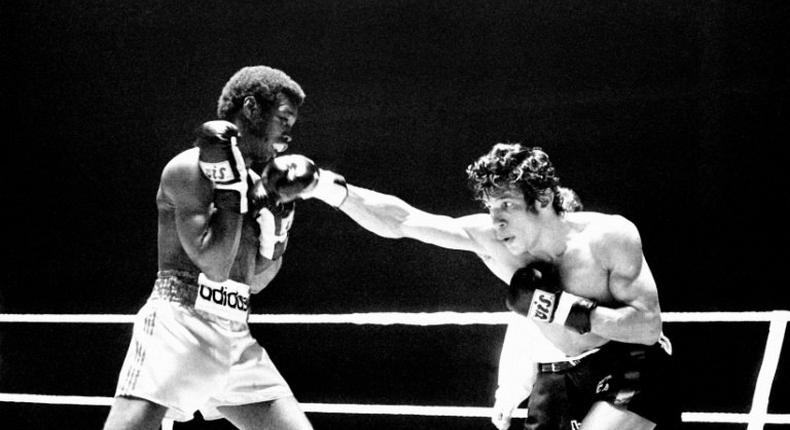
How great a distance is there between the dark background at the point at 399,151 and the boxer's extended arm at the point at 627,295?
101 centimetres

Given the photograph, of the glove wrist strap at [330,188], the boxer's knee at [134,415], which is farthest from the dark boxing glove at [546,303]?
the boxer's knee at [134,415]

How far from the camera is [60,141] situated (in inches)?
172

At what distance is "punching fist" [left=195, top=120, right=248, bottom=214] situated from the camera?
7.68ft

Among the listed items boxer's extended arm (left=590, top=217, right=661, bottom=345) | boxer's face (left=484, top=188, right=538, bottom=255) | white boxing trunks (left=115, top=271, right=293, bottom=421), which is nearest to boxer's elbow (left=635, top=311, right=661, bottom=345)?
boxer's extended arm (left=590, top=217, right=661, bottom=345)

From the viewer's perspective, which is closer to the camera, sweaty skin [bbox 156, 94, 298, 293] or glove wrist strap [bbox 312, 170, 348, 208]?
sweaty skin [bbox 156, 94, 298, 293]

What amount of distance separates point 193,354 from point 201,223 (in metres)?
0.35

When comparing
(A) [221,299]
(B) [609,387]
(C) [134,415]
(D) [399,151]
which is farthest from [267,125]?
(D) [399,151]

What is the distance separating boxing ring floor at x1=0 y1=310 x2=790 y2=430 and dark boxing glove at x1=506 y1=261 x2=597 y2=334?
0.76 m

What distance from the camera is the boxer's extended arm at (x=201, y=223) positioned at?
239 centimetres

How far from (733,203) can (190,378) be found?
2236 mm

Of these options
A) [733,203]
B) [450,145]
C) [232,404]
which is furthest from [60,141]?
[733,203]

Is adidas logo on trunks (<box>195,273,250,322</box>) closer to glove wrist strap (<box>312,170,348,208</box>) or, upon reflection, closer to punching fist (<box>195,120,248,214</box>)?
punching fist (<box>195,120,248,214</box>)

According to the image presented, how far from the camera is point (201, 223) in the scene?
7.82ft

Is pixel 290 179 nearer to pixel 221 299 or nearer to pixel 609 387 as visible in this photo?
pixel 221 299
